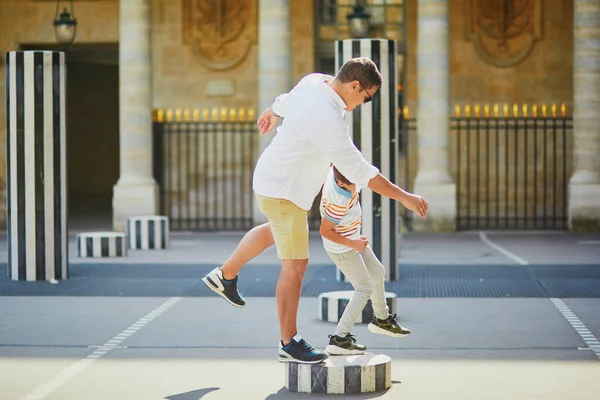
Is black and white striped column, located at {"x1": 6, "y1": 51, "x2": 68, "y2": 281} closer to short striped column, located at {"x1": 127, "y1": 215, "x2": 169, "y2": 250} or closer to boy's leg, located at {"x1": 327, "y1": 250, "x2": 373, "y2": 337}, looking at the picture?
short striped column, located at {"x1": 127, "y1": 215, "x2": 169, "y2": 250}

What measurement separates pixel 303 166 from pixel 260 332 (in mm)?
2589

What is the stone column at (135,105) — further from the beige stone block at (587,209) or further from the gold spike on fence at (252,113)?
the beige stone block at (587,209)

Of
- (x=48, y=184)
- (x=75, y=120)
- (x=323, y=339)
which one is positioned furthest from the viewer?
(x=75, y=120)

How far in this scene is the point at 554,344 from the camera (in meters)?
8.50

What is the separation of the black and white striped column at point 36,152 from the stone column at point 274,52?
839cm

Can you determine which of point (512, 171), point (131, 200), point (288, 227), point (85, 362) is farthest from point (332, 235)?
Answer: point (512, 171)

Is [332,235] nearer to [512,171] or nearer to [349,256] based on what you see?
[349,256]

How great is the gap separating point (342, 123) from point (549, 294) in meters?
5.37

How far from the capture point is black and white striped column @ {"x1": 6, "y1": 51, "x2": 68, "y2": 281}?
12.4 meters

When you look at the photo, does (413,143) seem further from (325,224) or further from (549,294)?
(325,224)

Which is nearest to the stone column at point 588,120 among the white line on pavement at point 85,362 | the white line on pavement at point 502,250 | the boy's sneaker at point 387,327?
the white line on pavement at point 502,250

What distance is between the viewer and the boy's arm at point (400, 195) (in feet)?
21.4

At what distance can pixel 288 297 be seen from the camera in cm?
677

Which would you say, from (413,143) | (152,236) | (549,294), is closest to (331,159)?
(549,294)
